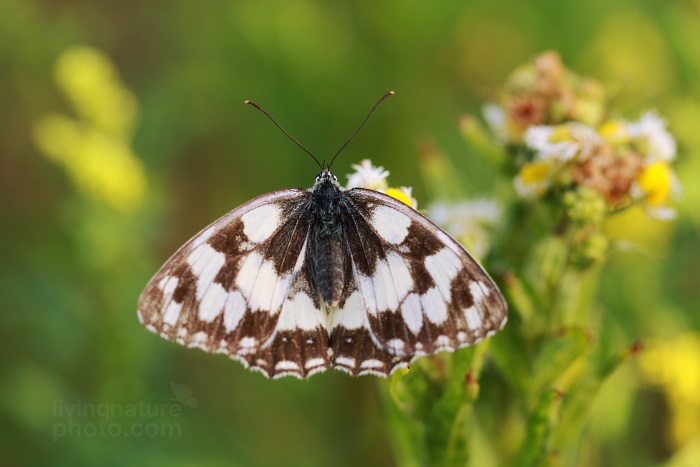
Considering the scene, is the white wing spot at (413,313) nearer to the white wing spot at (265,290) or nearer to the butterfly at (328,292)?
the butterfly at (328,292)

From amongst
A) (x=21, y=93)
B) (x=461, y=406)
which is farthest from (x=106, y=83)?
(x=461, y=406)

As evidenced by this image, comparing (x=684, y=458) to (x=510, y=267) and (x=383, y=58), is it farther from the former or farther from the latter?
(x=383, y=58)

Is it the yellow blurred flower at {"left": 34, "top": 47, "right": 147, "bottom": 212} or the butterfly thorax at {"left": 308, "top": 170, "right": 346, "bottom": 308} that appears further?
the yellow blurred flower at {"left": 34, "top": 47, "right": 147, "bottom": 212}

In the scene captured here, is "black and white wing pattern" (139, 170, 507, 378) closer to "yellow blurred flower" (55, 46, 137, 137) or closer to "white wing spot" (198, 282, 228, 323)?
"white wing spot" (198, 282, 228, 323)

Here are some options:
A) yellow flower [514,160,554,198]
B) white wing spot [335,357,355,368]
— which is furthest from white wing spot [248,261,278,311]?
yellow flower [514,160,554,198]

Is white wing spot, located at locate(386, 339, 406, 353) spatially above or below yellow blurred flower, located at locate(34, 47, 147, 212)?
below

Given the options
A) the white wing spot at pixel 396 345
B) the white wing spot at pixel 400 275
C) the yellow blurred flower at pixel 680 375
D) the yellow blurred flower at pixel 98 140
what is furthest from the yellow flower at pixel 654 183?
the yellow blurred flower at pixel 98 140

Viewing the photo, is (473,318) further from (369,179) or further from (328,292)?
(369,179)
